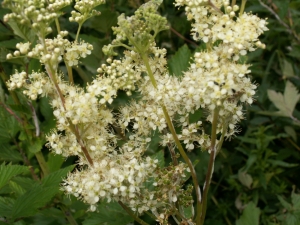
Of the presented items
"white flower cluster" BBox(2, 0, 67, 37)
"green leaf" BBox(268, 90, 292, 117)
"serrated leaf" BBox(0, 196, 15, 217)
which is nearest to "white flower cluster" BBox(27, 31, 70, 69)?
"white flower cluster" BBox(2, 0, 67, 37)

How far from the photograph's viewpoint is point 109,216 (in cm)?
189

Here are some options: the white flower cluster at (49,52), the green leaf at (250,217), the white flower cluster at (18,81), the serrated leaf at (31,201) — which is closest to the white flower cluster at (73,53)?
the white flower cluster at (49,52)

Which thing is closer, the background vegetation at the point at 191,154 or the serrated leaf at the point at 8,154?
the background vegetation at the point at 191,154

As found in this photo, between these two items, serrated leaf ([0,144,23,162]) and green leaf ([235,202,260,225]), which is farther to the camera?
green leaf ([235,202,260,225])

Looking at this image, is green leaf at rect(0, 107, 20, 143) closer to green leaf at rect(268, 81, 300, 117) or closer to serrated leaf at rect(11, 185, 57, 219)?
serrated leaf at rect(11, 185, 57, 219)

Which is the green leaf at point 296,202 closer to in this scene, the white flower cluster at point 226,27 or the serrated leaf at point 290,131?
the serrated leaf at point 290,131

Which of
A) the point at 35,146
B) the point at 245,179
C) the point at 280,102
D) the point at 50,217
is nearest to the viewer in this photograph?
the point at 35,146

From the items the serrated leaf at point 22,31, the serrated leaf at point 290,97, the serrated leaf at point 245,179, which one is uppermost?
the serrated leaf at point 22,31

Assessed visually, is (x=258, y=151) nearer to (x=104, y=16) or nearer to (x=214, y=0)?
(x=104, y=16)

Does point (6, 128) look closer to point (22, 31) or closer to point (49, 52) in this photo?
point (22, 31)

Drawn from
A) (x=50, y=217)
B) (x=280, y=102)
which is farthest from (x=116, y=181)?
(x=280, y=102)

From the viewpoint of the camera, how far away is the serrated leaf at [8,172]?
5.49ft

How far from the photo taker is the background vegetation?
6.24 ft

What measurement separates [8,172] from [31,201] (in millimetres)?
140
